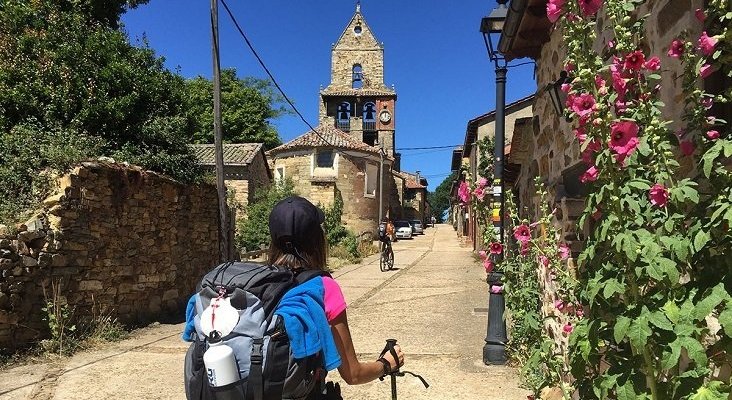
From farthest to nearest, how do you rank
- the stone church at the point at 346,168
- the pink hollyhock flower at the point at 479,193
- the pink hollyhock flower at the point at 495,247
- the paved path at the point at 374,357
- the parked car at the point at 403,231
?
the parked car at the point at 403,231
the stone church at the point at 346,168
the paved path at the point at 374,357
the pink hollyhock flower at the point at 495,247
the pink hollyhock flower at the point at 479,193

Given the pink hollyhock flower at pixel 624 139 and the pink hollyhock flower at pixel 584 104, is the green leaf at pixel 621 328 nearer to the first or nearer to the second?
the pink hollyhock flower at pixel 624 139

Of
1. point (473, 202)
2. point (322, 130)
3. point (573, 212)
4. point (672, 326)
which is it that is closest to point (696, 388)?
point (672, 326)

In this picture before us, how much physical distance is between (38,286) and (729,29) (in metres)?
6.52

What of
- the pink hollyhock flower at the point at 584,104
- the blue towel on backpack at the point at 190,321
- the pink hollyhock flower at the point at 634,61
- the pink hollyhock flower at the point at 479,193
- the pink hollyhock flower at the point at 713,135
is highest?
the pink hollyhock flower at the point at 634,61

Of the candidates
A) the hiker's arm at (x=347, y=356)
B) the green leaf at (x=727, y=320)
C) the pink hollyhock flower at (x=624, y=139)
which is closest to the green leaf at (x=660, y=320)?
the green leaf at (x=727, y=320)

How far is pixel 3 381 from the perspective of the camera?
4996mm

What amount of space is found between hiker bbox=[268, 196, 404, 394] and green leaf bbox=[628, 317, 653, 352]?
2.88 ft

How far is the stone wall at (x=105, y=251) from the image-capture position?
582 centimetres

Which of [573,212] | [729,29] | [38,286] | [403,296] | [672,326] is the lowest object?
[403,296]

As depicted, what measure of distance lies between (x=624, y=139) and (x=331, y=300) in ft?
3.51

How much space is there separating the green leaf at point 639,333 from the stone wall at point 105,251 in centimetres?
594

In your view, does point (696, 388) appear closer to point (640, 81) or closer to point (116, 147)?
point (640, 81)

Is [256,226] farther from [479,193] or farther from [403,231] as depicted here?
[403,231]

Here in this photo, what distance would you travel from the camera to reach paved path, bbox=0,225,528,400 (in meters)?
4.77
